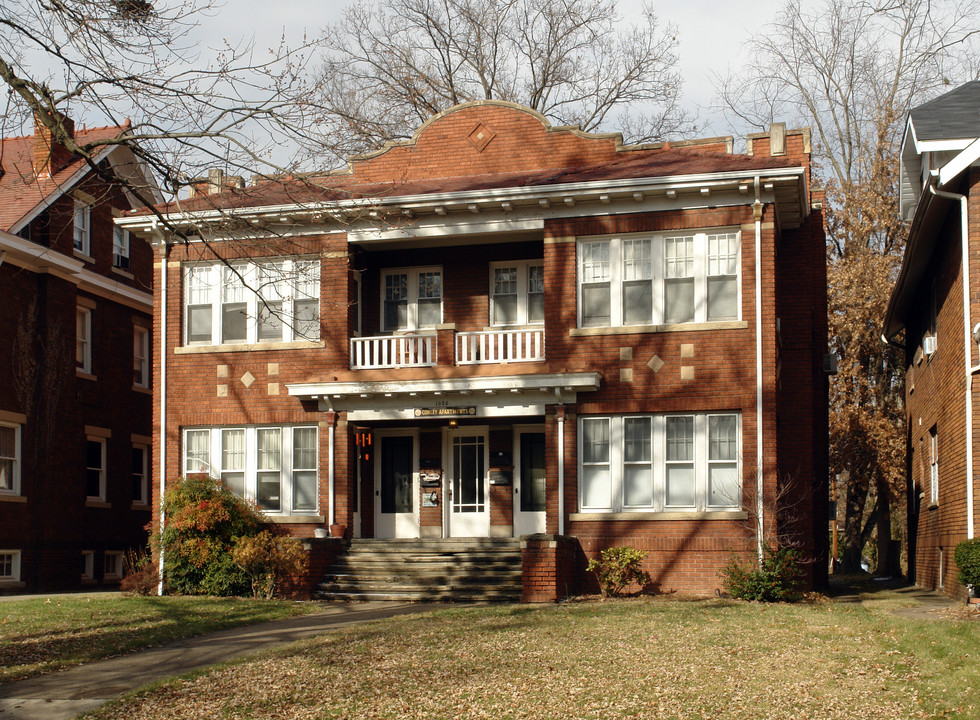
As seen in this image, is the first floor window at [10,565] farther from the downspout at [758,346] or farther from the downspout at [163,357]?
the downspout at [758,346]

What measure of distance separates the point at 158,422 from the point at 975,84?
54.9 feet

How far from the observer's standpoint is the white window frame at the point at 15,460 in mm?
23953

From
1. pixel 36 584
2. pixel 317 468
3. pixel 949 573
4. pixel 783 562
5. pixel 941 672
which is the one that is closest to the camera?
pixel 941 672

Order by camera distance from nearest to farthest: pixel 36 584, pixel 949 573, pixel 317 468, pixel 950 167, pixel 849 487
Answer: pixel 950 167 < pixel 949 573 < pixel 317 468 < pixel 36 584 < pixel 849 487

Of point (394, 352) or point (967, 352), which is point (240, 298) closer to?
point (394, 352)

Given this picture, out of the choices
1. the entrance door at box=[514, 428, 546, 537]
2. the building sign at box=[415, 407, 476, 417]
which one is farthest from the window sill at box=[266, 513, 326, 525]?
the entrance door at box=[514, 428, 546, 537]

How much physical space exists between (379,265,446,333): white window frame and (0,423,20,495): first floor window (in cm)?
884

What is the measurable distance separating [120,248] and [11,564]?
874 cm

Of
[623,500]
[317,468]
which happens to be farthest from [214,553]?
[623,500]

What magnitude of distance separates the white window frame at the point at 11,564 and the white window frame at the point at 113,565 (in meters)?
3.08

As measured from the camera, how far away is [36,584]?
2392 centimetres

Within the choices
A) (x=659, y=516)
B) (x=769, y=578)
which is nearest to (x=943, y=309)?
(x=769, y=578)

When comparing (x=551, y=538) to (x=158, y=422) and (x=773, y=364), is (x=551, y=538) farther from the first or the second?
(x=158, y=422)

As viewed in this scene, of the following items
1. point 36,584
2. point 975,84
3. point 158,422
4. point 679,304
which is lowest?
point 36,584
